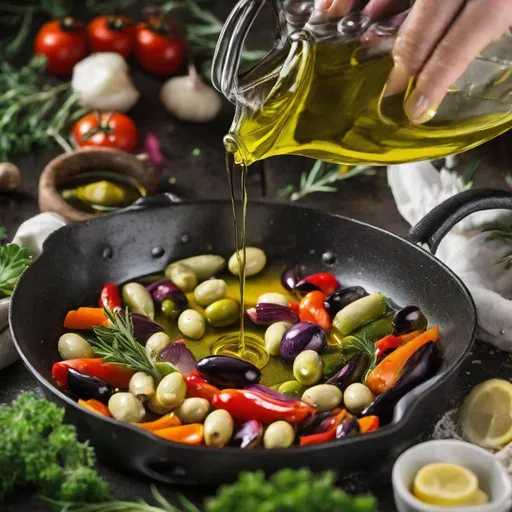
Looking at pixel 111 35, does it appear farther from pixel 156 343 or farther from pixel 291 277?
pixel 156 343

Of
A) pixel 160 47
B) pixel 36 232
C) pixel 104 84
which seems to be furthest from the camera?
pixel 160 47

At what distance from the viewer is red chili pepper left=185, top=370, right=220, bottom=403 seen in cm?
144

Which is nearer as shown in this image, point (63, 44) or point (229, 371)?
point (229, 371)

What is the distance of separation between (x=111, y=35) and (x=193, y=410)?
1.60 metres

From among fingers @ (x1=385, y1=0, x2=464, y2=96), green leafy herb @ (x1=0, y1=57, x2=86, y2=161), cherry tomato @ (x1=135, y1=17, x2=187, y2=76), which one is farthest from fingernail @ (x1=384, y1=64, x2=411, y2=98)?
cherry tomato @ (x1=135, y1=17, x2=187, y2=76)

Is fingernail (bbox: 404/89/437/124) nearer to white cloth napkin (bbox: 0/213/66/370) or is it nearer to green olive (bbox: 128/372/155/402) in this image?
green olive (bbox: 128/372/155/402)

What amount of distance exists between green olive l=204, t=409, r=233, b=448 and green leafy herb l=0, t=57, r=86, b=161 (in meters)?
1.21

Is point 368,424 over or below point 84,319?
over

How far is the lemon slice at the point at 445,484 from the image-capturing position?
1.19 metres

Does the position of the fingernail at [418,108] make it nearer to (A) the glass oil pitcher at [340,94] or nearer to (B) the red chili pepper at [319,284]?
(A) the glass oil pitcher at [340,94]

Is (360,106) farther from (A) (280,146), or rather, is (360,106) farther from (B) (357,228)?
(B) (357,228)

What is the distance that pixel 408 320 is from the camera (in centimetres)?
160

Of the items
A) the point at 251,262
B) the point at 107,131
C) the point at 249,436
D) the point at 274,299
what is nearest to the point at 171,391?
the point at 249,436

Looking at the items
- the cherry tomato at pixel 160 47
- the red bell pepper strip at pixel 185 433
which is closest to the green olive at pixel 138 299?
the red bell pepper strip at pixel 185 433
